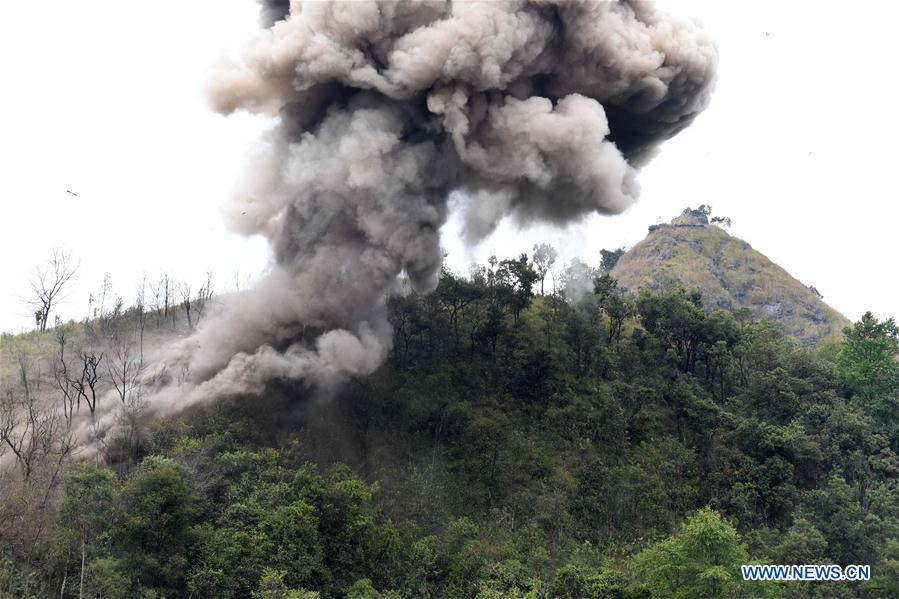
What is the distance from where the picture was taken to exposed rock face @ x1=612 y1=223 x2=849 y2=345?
228 feet

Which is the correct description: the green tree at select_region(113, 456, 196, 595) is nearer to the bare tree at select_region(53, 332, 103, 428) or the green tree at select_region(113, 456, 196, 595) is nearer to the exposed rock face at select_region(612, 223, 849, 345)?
the bare tree at select_region(53, 332, 103, 428)

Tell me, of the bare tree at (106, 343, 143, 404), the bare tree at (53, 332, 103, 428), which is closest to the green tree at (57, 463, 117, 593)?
the bare tree at (53, 332, 103, 428)

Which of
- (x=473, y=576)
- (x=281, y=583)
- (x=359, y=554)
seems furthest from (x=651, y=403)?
(x=281, y=583)

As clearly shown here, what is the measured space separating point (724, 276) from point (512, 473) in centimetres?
5533

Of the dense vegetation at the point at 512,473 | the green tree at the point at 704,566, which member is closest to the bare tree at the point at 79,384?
the dense vegetation at the point at 512,473

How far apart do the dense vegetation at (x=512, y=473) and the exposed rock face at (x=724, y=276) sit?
2960 centimetres

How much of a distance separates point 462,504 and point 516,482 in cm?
246

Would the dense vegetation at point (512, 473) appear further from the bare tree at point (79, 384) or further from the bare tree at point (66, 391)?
the bare tree at point (66, 391)

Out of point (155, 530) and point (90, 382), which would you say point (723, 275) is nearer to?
Result: point (90, 382)

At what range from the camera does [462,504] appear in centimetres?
2600

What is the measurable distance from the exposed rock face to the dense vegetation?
29.6 m

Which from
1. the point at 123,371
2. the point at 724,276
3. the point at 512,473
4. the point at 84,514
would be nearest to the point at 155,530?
the point at 84,514

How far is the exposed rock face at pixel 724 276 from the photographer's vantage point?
6956 centimetres

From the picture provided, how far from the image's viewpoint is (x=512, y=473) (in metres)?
27.5
